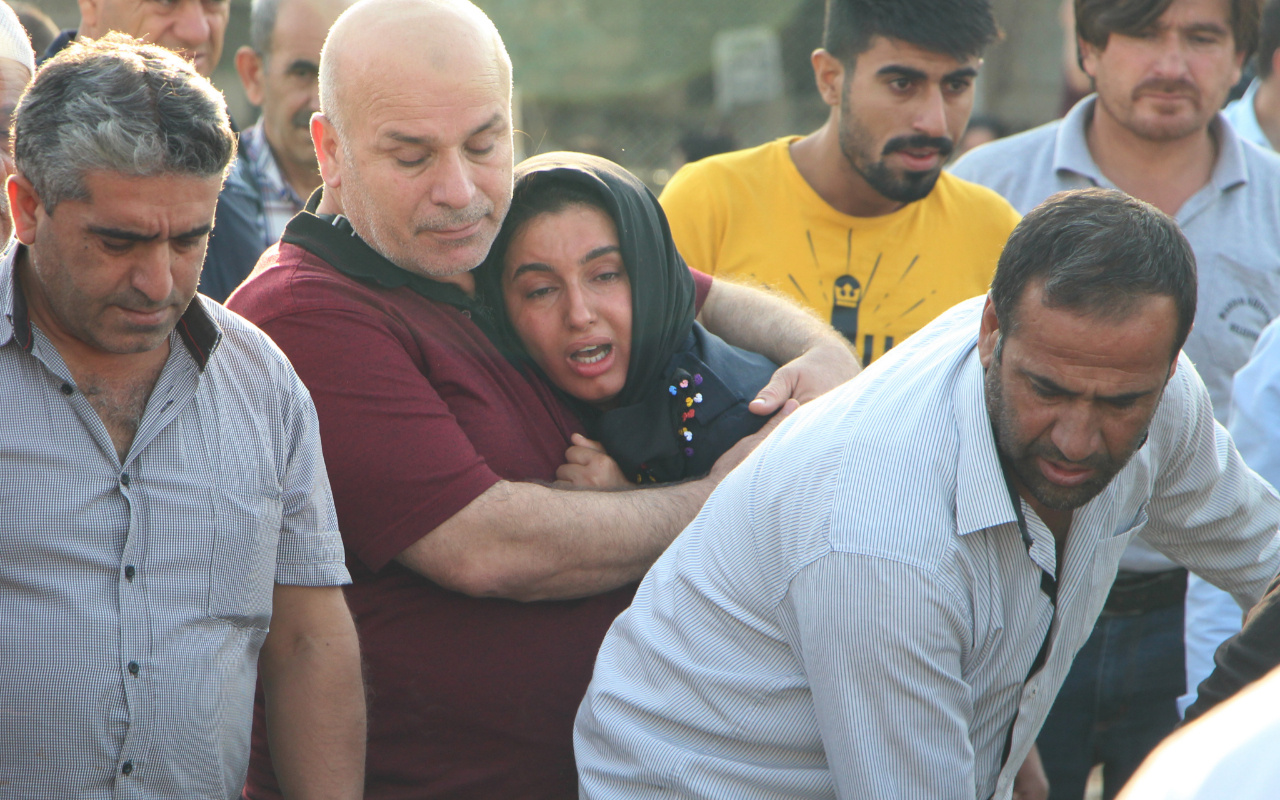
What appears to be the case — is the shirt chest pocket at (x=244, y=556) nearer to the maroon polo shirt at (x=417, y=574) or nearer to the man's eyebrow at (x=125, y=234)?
the maroon polo shirt at (x=417, y=574)

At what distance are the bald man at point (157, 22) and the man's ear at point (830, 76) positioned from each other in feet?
5.72

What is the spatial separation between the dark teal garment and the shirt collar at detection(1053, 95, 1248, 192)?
57.6 inches

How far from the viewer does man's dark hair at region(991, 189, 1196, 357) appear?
182 centimetres

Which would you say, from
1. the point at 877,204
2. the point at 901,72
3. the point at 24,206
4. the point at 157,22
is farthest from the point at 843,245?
the point at 24,206

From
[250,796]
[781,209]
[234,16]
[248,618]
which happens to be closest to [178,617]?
[248,618]

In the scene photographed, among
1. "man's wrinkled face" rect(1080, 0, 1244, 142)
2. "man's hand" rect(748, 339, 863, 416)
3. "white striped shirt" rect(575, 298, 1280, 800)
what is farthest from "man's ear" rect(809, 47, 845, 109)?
"white striped shirt" rect(575, 298, 1280, 800)

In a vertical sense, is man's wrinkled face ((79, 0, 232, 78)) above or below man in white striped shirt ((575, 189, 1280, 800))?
above

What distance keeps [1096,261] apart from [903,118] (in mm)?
1616

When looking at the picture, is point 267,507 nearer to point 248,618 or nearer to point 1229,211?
point 248,618

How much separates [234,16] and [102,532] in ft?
28.0

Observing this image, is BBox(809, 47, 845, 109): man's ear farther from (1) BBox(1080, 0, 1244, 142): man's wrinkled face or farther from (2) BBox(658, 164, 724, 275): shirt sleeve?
(1) BBox(1080, 0, 1244, 142): man's wrinkled face

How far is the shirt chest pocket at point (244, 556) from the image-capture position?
196cm

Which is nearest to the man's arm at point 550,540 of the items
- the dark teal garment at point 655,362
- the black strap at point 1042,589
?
the dark teal garment at point 655,362

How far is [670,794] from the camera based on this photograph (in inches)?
77.5
